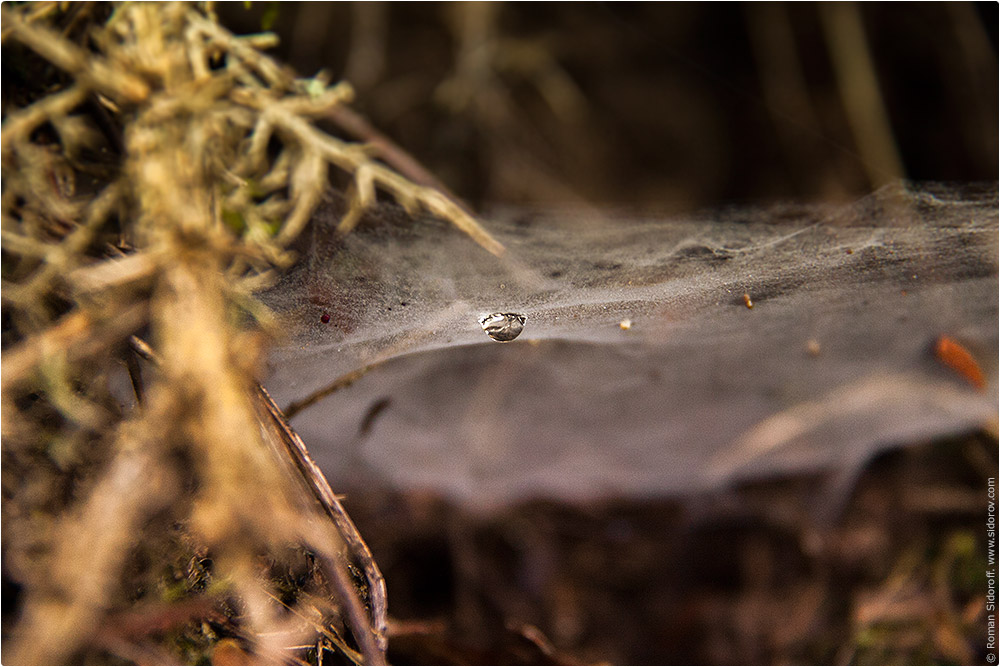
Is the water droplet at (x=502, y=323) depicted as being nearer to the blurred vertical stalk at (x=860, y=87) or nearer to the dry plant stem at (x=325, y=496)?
the dry plant stem at (x=325, y=496)

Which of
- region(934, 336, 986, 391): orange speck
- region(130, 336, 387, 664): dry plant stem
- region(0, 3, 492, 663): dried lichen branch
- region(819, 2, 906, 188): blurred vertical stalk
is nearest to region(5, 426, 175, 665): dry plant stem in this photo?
region(0, 3, 492, 663): dried lichen branch

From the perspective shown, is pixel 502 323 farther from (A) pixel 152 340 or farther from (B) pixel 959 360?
(B) pixel 959 360

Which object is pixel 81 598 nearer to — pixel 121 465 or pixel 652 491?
pixel 121 465

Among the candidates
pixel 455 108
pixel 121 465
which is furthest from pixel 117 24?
pixel 455 108

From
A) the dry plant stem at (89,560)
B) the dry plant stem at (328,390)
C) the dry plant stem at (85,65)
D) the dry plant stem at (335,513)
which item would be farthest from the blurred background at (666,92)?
the dry plant stem at (89,560)

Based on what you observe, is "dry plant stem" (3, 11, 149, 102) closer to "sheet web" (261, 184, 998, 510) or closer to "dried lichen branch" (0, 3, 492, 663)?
"dried lichen branch" (0, 3, 492, 663)
